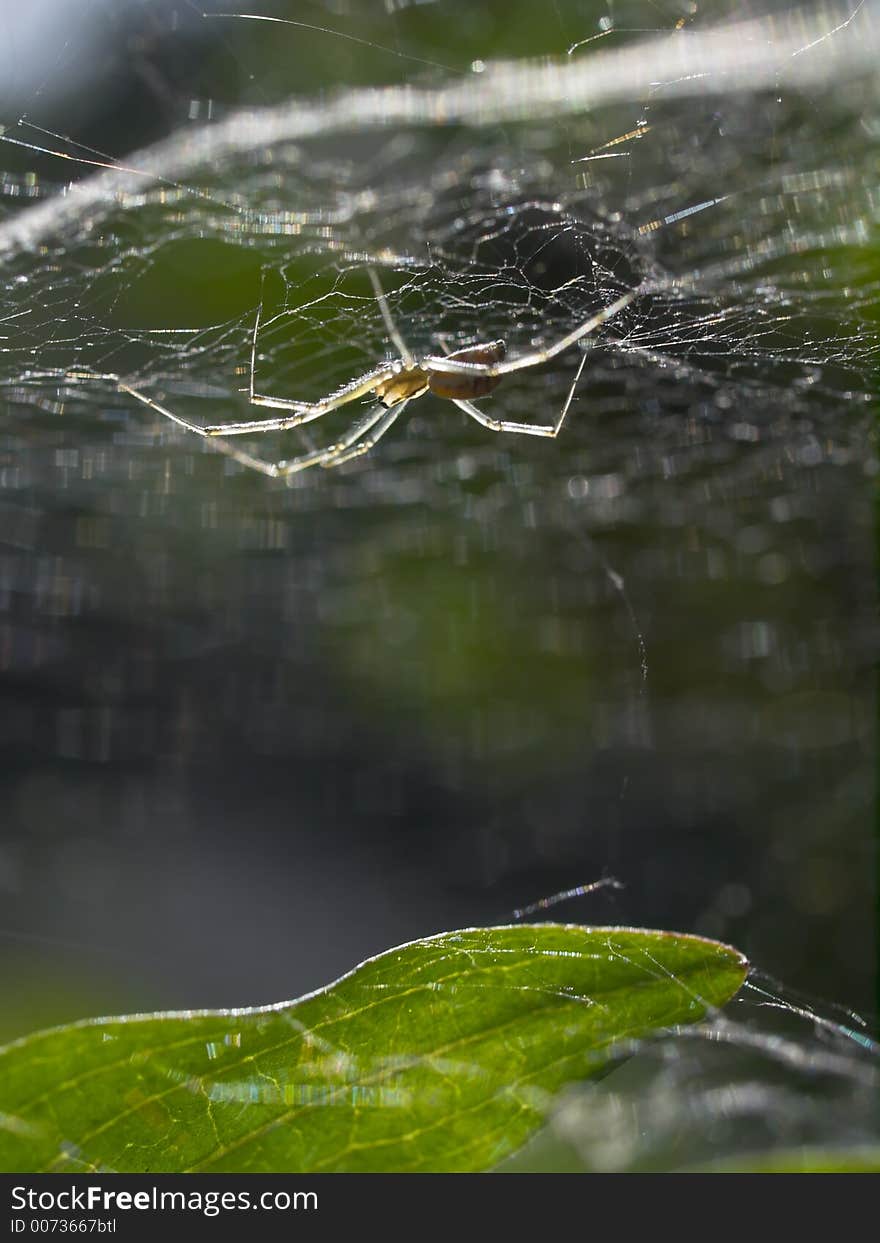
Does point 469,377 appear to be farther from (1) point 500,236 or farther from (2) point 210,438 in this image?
(1) point 500,236

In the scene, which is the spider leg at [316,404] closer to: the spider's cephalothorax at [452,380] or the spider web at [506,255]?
the spider's cephalothorax at [452,380]

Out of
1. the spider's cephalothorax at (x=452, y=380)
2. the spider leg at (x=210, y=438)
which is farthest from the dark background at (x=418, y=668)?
the spider's cephalothorax at (x=452, y=380)

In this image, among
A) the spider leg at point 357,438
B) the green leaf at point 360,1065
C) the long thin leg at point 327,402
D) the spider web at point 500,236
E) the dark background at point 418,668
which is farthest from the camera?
the dark background at point 418,668

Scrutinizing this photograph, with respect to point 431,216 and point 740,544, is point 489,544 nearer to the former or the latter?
point 740,544

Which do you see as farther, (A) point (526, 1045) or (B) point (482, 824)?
(B) point (482, 824)

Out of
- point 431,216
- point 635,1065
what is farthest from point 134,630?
point 635,1065

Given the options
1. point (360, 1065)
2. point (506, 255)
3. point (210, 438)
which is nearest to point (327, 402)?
point (210, 438)
